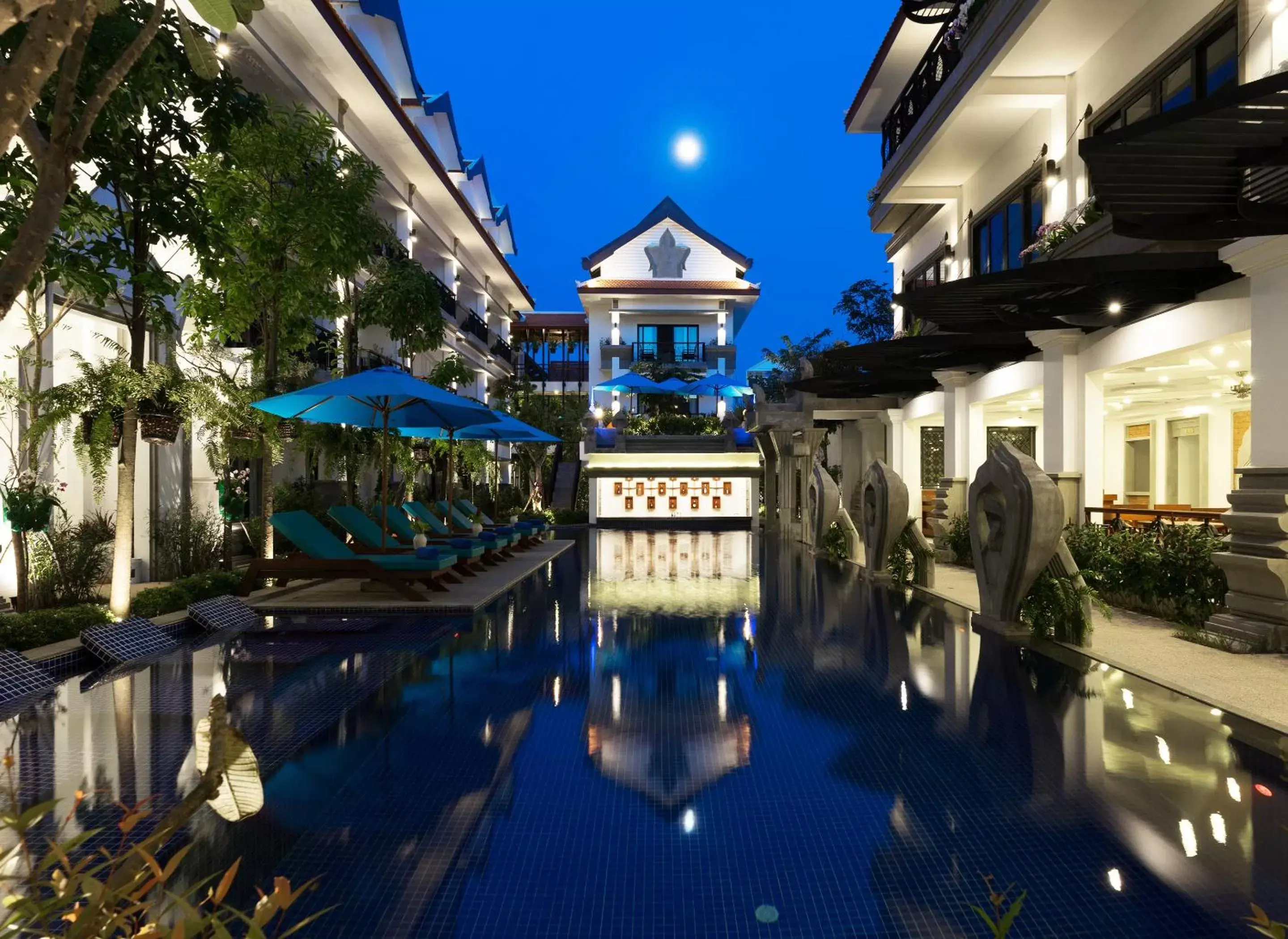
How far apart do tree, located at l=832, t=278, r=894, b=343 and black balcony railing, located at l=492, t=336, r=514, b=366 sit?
47.1 ft

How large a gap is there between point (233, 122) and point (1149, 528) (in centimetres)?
1024

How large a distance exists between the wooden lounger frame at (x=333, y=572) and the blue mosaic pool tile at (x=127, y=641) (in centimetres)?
197

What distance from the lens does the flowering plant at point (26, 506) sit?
7.46 metres

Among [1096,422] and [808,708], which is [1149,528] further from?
[808,708]

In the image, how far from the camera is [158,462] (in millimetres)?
11609

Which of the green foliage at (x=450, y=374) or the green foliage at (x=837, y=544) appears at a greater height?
the green foliage at (x=450, y=374)

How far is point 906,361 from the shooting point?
44.9ft

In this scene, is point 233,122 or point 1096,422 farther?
point 1096,422

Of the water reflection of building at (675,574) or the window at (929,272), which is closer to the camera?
the water reflection of building at (675,574)

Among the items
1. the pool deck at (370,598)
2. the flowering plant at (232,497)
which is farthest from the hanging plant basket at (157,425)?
the flowering plant at (232,497)

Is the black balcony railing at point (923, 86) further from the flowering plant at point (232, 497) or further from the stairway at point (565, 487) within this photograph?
the stairway at point (565, 487)

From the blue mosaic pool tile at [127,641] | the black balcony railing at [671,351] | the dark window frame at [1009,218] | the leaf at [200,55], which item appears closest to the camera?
the leaf at [200,55]

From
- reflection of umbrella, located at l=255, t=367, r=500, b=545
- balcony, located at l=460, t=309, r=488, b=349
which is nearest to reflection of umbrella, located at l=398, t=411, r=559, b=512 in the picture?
reflection of umbrella, located at l=255, t=367, r=500, b=545

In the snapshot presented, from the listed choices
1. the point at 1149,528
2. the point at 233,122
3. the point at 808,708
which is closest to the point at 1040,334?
the point at 1149,528
